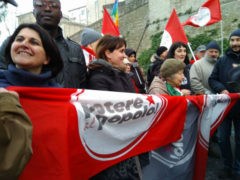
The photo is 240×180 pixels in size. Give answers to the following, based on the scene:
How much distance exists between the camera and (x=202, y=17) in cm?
617

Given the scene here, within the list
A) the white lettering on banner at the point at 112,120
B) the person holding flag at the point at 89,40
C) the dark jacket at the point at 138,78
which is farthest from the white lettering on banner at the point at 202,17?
the white lettering on banner at the point at 112,120

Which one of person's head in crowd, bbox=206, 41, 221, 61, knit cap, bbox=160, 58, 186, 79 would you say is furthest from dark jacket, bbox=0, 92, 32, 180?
person's head in crowd, bbox=206, 41, 221, 61

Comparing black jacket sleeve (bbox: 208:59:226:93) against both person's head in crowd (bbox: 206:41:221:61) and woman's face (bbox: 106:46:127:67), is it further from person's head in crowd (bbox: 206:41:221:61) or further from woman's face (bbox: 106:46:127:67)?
woman's face (bbox: 106:46:127:67)

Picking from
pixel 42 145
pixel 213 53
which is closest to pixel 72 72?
pixel 42 145

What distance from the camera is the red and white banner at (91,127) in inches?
52.8

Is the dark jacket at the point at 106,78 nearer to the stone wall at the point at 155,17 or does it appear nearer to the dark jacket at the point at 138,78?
the dark jacket at the point at 138,78

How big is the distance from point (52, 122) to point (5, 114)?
0.46 m

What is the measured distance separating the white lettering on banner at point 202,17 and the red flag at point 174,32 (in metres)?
1.04

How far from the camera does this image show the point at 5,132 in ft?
3.00

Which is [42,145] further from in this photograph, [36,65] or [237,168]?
[237,168]

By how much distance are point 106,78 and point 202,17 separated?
5179 mm

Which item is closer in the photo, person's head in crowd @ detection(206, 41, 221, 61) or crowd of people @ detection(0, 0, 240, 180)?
crowd of people @ detection(0, 0, 240, 180)

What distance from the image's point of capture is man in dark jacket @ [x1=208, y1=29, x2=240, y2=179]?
3000mm

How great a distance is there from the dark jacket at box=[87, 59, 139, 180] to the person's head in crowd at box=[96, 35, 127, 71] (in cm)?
19
